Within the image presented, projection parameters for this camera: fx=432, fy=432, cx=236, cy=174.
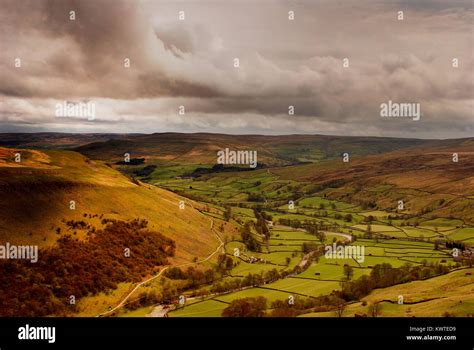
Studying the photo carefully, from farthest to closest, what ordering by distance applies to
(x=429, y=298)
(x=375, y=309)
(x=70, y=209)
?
(x=70, y=209) → (x=429, y=298) → (x=375, y=309)

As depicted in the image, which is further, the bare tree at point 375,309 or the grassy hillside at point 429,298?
the bare tree at point 375,309

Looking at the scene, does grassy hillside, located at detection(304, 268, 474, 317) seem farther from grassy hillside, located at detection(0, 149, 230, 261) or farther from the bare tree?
grassy hillside, located at detection(0, 149, 230, 261)

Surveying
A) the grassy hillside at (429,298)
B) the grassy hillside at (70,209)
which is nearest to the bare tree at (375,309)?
the grassy hillside at (429,298)

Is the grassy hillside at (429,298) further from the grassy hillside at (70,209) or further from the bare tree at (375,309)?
the grassy hillside at (70,209)

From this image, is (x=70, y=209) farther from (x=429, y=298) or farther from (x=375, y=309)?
(x=429, y=298)

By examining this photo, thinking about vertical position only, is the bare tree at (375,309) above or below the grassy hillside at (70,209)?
below

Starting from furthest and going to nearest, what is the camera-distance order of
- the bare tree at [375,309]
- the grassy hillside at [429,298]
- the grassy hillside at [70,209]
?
1. the grassy hillside at [70,209]
2. the bare tree at [375,309]
3. the grassy hillside at [429,298]

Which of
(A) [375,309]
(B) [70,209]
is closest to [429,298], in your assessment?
(A) [375,309]

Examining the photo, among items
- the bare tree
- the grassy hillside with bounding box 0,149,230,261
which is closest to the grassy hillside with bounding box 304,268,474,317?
the bare tree

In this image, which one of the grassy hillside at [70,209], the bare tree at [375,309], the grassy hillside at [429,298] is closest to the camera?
the grassy hillside at [429,298]

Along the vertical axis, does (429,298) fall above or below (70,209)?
below
